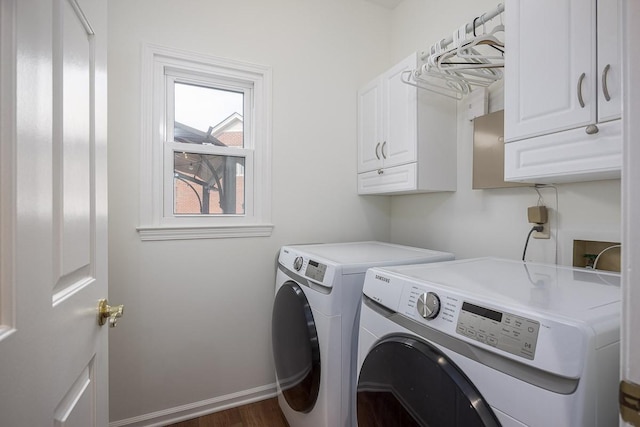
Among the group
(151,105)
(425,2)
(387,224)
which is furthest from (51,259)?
(425,2)

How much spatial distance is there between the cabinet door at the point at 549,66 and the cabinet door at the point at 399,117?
0.58 meters

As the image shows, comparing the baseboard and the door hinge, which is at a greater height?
the door hinge

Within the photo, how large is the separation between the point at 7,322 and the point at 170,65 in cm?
174

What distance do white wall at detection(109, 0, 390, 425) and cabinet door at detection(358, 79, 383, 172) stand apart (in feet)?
0.25

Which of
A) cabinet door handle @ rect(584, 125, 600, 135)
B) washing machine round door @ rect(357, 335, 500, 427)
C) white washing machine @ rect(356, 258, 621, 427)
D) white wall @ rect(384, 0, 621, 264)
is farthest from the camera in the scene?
white wall @ rect(384, 0, 621, 264)

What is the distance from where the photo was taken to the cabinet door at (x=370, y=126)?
6.70 feet

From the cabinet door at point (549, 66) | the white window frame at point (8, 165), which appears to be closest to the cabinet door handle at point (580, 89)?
the cabinet door at point (549, 66)

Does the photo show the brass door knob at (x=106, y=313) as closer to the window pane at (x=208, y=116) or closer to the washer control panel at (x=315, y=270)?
the washer control panel at (x=315, y=270)

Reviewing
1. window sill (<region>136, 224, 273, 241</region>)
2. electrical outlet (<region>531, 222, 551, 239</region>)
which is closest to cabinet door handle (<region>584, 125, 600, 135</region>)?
electrical outlet (<region>531, 222, 551, 239</region>)

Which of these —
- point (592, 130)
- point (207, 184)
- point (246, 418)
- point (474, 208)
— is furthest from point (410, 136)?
point (246, 418)

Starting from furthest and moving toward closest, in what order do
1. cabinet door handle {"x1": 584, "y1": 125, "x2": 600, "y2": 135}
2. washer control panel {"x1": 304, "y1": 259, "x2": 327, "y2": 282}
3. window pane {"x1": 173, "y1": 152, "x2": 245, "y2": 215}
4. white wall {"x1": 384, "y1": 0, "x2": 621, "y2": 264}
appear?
window pane {"x1": 173, "y1": 152, "x2": 245, "y2": 215} → washer control panel {"x1": 304, "y1": 259, "x2": 327, "y2": 282} → white wall {"x1": 384, "y1": 0, "x2": 621, "y2": 264} → cabinet door handle {"x1": 584, "y1": 125, "x2": 600, "y2": 135}

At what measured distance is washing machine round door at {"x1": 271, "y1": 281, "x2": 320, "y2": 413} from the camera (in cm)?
134

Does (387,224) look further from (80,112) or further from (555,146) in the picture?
(80,112)

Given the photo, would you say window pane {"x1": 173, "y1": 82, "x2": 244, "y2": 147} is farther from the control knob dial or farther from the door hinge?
the door hinge
